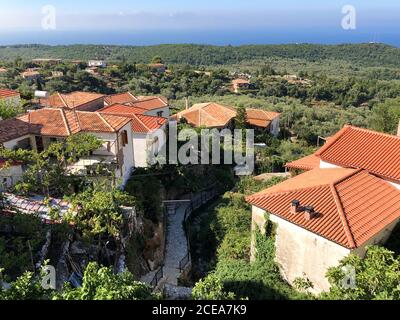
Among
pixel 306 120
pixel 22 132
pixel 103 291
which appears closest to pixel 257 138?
pixel 306 120

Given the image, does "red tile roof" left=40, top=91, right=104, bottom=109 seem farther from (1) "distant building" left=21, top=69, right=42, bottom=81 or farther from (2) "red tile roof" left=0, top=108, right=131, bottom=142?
(1) "distant building" left=21, top=69, right=42, bottom=81

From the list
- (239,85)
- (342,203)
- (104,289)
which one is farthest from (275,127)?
(104,289)

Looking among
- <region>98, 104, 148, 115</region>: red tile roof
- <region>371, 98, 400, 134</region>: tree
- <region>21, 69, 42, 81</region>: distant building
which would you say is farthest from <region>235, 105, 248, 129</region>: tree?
<region>21, 69, 42, 81</region>: distant building

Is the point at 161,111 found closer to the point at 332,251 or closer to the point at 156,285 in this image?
the point at 156,285

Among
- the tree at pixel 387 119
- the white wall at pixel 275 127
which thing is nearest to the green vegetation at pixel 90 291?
the tree at pixel 387 119

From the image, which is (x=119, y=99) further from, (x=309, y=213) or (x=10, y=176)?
(x=309, y=213)

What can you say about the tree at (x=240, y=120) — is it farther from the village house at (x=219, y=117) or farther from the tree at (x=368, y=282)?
the tree at (x=368, y=282)

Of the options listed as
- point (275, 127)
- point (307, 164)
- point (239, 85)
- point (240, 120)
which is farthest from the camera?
point (239, 85)

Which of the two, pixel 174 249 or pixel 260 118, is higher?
pixel 260 118
